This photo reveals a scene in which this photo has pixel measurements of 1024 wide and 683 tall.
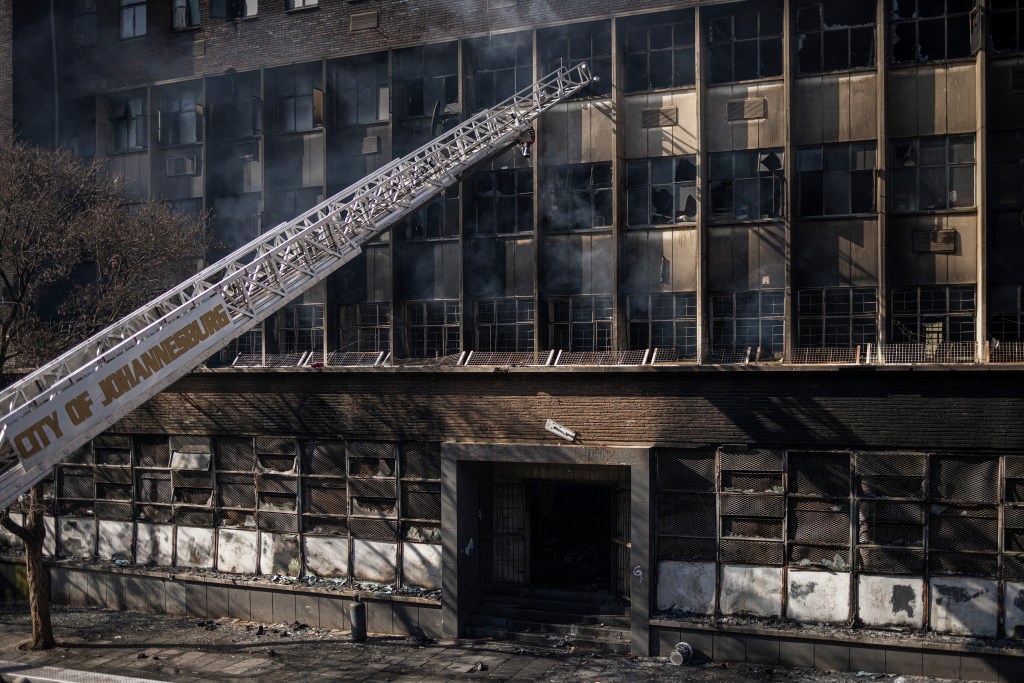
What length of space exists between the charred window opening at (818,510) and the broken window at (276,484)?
10.4m

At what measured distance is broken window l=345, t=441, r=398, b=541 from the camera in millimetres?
20141

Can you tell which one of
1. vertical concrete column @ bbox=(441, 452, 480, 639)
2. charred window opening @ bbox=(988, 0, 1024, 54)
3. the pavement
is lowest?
the pavement

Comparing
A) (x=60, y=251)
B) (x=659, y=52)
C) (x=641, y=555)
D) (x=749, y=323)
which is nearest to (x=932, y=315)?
(x=749, y=323)

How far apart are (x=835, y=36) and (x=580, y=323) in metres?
7.22

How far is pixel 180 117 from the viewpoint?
23562mm

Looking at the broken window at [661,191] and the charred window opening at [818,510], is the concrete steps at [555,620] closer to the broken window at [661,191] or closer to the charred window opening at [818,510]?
the charred window opening at [818,510]

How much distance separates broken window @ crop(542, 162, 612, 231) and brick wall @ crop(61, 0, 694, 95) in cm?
303

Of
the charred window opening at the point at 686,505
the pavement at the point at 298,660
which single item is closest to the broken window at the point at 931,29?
the charred window opening at the point at 686,505

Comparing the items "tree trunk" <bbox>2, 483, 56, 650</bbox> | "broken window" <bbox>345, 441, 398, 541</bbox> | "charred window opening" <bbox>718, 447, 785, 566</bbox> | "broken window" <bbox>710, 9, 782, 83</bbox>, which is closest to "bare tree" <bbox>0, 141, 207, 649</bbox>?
"tree trunk" <bbox>2, 483, 56, 650</bbox>

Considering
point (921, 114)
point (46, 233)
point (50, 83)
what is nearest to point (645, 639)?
point (921, 114)

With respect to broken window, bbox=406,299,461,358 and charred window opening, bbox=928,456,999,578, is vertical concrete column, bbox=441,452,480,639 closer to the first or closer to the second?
broken window, bbox=406,299,461,358

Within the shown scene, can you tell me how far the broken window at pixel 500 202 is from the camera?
65.7 feet

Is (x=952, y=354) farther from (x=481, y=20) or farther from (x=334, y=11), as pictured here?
(x=334, y=11)

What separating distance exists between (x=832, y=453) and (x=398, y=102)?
458 inches
